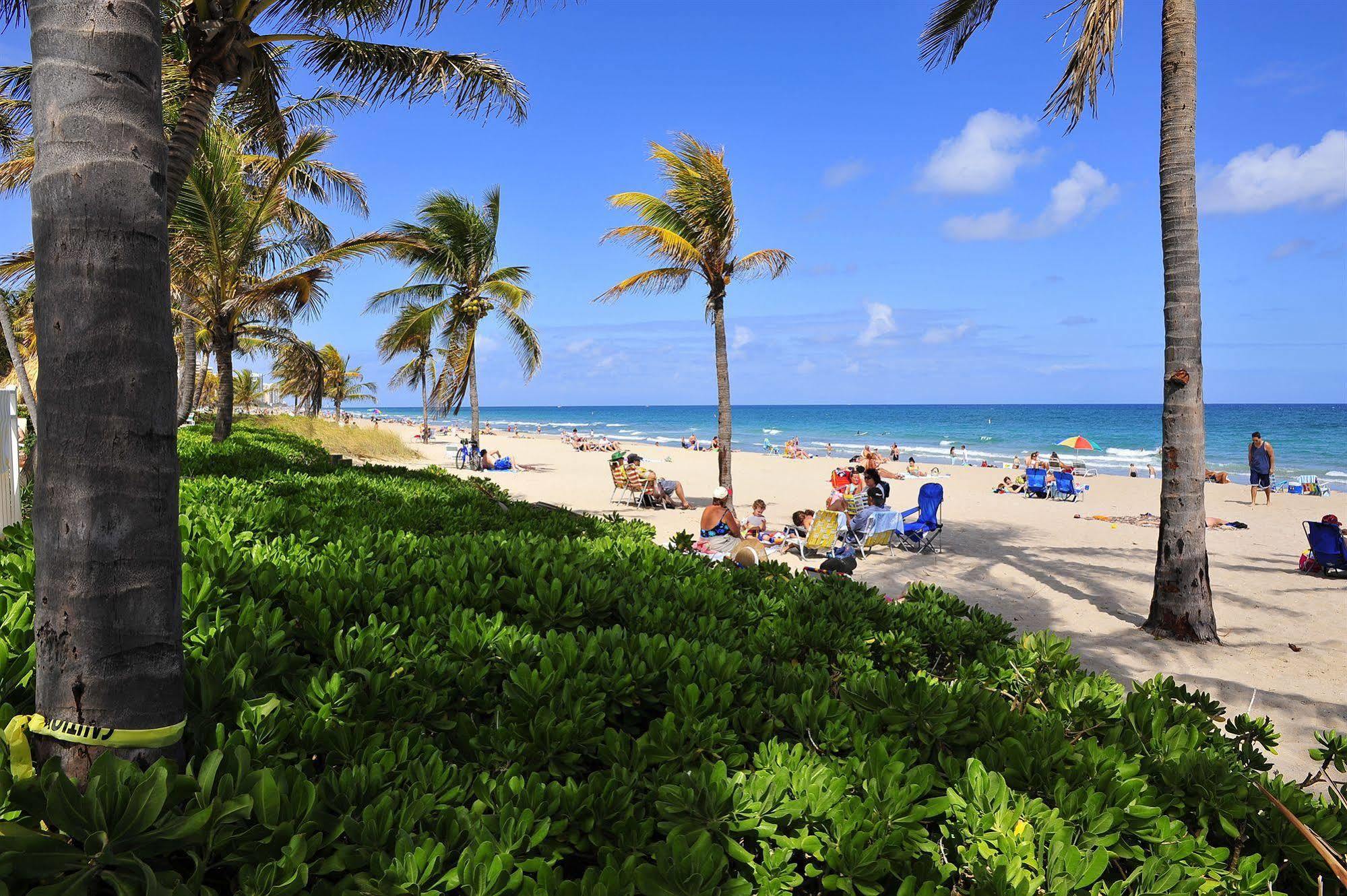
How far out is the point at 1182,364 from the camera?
6.42m

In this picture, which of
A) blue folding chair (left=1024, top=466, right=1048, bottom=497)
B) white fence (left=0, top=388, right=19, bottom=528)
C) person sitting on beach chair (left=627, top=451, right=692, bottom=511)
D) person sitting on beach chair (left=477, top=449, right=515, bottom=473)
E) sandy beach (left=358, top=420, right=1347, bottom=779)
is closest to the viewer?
sandy beach (left=358, top=420, right=1347, bottom=779)

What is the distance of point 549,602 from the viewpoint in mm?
2693

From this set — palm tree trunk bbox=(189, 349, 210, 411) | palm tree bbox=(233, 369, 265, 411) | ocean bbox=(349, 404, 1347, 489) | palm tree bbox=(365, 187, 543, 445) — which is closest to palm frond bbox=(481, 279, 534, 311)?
palm tree bbox=(365, 187, 543, 445)

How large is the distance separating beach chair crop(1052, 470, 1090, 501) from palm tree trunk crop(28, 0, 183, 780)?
20.8 metres

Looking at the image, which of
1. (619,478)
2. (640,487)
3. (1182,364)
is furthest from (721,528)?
(619,478)

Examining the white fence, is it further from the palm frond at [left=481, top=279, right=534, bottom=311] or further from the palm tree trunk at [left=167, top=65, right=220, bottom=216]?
the palm frond at [left=481, top=279, right=534, bottom=311]

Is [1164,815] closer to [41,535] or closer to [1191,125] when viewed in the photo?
[41,535]

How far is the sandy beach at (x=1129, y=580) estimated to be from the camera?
18.1ft

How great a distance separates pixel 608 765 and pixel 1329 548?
1117cm

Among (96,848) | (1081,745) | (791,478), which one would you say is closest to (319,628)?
(96,848)

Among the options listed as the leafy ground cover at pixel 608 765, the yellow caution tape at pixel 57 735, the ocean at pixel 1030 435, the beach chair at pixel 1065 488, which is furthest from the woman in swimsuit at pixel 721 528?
the ocean at pixel 1030 435

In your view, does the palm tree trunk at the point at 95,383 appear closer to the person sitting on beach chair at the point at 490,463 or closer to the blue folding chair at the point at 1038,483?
the blue folding chair at the point at 1038,483

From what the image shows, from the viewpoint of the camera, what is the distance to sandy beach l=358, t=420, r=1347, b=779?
18.1ft

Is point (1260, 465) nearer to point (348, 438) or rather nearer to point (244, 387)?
point (348, 438)
